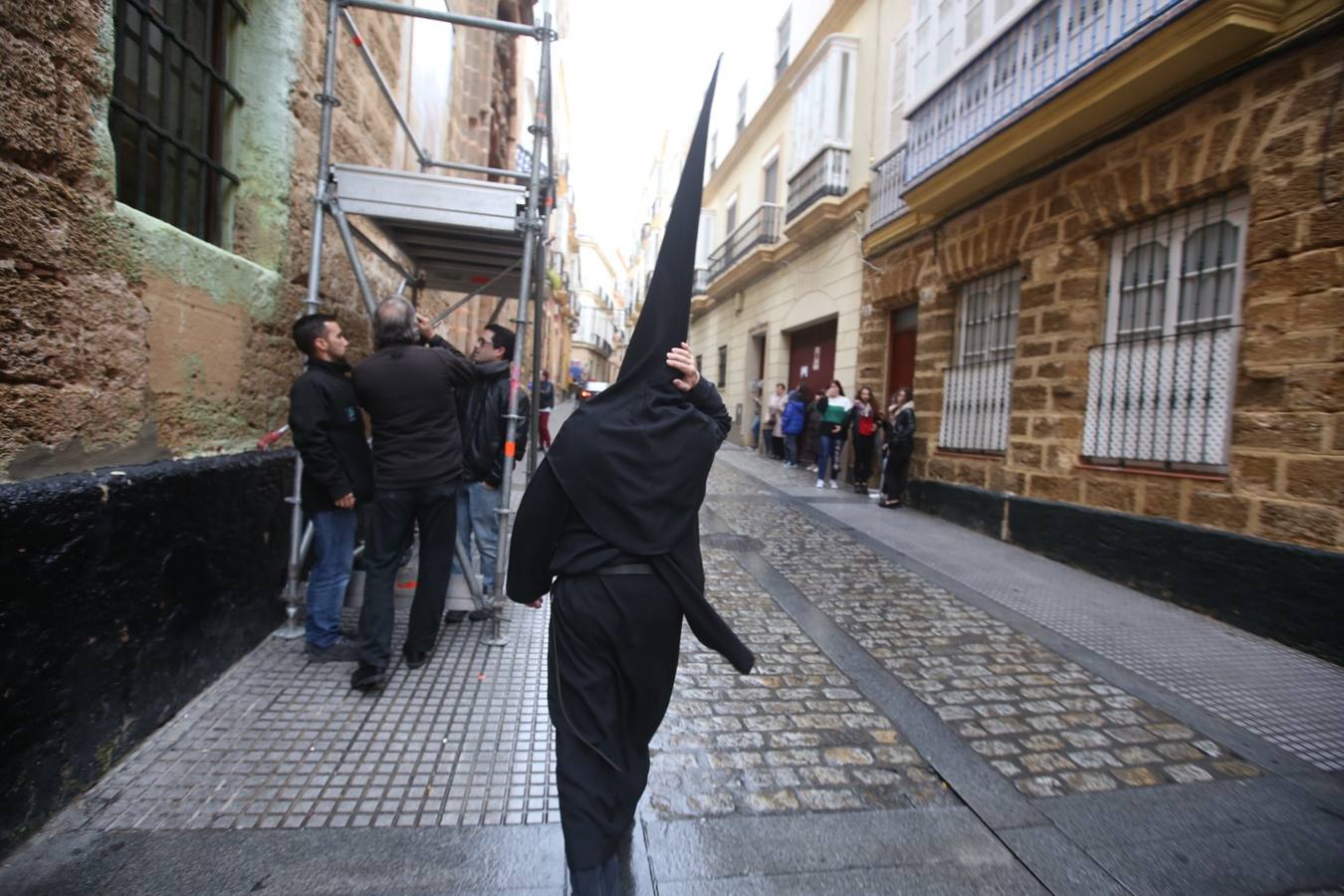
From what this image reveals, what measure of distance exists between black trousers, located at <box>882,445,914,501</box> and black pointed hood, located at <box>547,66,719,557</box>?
295 inches

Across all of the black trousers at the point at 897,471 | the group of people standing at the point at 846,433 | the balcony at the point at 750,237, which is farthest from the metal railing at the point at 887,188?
the balcony at the point at 750,237

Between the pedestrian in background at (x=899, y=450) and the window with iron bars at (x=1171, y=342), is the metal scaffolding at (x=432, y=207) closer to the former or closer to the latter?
the window with iron bars at (x=1171, y=342)

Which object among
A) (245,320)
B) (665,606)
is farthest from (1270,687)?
(245,320)

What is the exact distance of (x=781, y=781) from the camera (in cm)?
267

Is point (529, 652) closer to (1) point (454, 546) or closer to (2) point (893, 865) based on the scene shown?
(1) point (454, 546)

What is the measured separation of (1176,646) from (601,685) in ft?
13.4

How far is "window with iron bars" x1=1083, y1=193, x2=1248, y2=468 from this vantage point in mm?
5062

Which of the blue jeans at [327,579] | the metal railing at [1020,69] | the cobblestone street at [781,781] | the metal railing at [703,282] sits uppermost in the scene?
the metal railing at [703,282]

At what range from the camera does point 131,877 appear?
1978mm

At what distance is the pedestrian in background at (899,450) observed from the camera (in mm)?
8883

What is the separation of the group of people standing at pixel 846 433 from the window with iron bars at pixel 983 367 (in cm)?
62

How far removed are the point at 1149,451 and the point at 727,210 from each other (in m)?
16.6

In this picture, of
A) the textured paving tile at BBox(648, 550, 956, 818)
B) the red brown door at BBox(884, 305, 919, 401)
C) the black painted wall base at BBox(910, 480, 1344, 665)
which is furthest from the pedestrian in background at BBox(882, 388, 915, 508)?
the textured paving tile at BBox(648, 550, 956, 818)

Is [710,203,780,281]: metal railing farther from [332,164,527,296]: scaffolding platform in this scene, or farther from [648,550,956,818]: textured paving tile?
[648,550,956,818]: textured paving tile
